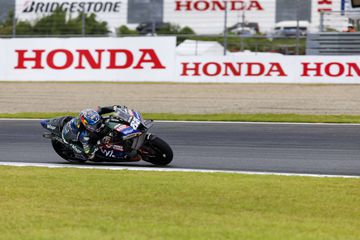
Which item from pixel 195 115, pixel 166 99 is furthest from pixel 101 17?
pixel 195 115

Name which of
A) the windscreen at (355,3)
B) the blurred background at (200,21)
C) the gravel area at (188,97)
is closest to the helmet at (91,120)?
the gravel area at (188,97)

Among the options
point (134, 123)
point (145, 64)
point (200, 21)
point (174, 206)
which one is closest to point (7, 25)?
point (145, 64)

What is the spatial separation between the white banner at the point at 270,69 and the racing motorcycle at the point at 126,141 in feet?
44.6

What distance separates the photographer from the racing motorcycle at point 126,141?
1085cm

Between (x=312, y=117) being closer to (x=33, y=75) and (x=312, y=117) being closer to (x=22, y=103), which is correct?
(x=22, y=103)

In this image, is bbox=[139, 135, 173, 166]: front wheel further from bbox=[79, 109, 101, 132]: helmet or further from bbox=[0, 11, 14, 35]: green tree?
bbox=[0, 11, 14, 35]: green tree

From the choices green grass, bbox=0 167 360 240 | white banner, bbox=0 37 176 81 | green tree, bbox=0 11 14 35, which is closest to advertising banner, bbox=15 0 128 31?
green tree, bbox=0 11 14 35

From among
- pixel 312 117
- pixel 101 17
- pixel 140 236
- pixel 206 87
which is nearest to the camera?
pixel 140 236

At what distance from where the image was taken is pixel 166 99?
2153 cm

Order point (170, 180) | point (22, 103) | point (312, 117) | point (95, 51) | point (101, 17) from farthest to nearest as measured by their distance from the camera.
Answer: point (101, 17)
point (95, 51)
point (22, 103)
point (312, 117)
point (170, 180)

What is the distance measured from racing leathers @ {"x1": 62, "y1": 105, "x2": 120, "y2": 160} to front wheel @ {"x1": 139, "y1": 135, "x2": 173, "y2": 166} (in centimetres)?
58

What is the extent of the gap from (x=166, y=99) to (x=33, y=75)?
6631mm

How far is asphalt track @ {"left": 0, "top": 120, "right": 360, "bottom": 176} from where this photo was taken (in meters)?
11.5

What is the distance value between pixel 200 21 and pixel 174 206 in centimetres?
2575
